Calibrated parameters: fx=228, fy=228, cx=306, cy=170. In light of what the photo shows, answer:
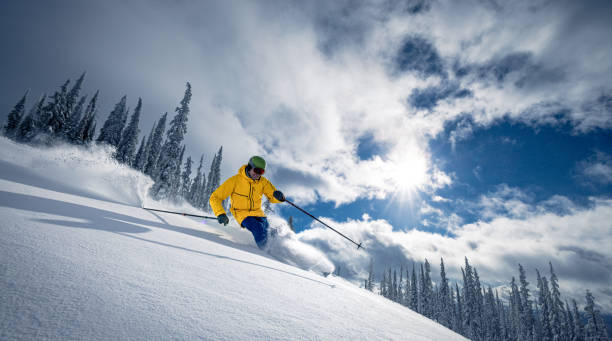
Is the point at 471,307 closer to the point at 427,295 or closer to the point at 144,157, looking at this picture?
the point at 427,295

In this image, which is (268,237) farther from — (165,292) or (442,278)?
(442,278)

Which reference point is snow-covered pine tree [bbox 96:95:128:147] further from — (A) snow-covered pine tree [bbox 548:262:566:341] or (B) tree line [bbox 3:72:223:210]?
(A) snow-covered pine tree [bbox 548:262:566:341]

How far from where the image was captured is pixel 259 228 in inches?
216

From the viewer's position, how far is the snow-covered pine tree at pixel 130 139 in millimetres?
38000

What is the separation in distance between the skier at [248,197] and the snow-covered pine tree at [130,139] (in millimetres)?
42236

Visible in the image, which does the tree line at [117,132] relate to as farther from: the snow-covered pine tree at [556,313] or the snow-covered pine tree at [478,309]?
the snow-covered pine tree at [556,313]

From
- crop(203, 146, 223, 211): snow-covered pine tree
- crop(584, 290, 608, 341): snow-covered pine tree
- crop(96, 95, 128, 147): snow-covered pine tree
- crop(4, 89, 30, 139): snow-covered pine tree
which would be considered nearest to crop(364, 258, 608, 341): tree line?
crop(584, 290, 608, 341): snow-covered pine tree

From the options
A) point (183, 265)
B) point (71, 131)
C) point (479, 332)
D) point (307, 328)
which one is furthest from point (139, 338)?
point (479, 332)

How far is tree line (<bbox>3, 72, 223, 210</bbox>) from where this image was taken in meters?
22.5

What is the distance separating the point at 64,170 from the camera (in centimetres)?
789

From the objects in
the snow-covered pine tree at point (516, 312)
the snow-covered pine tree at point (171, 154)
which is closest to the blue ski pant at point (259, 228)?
the snow-covered pine tree at point (171, 154)

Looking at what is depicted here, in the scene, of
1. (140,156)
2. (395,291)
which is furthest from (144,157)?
(395,291)

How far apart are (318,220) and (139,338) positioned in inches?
260

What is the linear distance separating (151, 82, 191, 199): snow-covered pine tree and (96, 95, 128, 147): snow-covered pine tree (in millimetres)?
21385
